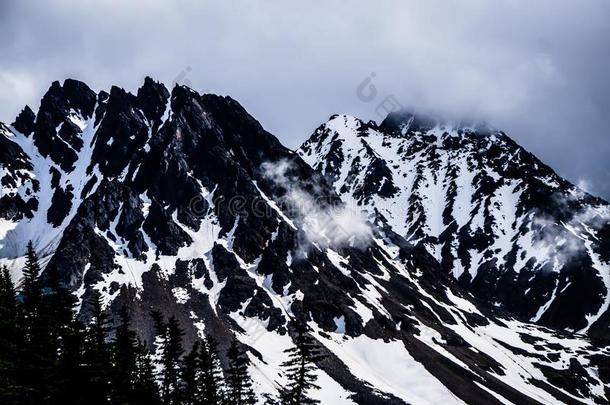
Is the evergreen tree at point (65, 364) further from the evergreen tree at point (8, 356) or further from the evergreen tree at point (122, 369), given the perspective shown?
the evergreen tree at point (122, 369)

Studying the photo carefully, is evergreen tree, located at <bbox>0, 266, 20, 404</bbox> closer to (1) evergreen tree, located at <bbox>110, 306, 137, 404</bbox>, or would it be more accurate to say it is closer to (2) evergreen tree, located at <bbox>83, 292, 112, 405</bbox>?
(2) evergreen tree, located at <bbox>83, 292, 112, 405</bbox>

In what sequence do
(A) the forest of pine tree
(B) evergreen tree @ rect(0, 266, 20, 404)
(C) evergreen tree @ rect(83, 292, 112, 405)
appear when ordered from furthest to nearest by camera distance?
(C) evergreen tree @ rect(83, 292, 112, 405)
(A) the forest of pine tree
(B) evergreen tree @ rect(0, 266, 20, 404)

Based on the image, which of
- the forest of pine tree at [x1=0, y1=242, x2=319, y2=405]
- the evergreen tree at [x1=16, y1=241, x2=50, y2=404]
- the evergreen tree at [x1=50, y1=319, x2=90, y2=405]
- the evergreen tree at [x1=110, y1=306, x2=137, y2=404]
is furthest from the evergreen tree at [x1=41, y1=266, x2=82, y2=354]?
the evergreen tree at [x1=110, y1=306, x2=137, y2=404]

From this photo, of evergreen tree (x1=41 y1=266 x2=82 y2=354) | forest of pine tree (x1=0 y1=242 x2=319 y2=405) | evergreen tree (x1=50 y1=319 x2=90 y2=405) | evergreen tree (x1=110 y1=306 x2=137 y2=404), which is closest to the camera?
forest of pine tree (x1=0 y1=242 x2=319 y2=405)

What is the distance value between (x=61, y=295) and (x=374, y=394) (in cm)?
9782

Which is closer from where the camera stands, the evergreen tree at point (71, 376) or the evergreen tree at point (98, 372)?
the evergreen tree at point (71, 376)

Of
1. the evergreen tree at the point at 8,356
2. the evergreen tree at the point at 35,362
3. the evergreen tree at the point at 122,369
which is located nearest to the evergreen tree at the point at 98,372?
the evergreen tree at the point at 122,369

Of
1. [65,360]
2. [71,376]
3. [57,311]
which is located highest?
[57,311]

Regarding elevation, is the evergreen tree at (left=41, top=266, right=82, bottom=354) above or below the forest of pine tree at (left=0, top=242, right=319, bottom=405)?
above

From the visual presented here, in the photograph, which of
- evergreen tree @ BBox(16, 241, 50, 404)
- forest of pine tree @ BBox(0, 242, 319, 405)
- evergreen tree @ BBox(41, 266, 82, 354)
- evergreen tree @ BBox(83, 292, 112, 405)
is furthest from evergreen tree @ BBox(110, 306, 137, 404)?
evergreen tree @ BBox(16, 241, 50, 404)

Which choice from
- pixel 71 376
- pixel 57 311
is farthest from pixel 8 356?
pixel 57 311

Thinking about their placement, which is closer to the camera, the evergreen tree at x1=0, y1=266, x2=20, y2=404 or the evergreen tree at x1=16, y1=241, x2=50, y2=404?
the evergreen tree at x1=0, y1=266, x2=20, y2=404

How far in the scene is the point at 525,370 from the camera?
197 meters

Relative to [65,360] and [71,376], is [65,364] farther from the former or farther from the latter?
[71,376]
